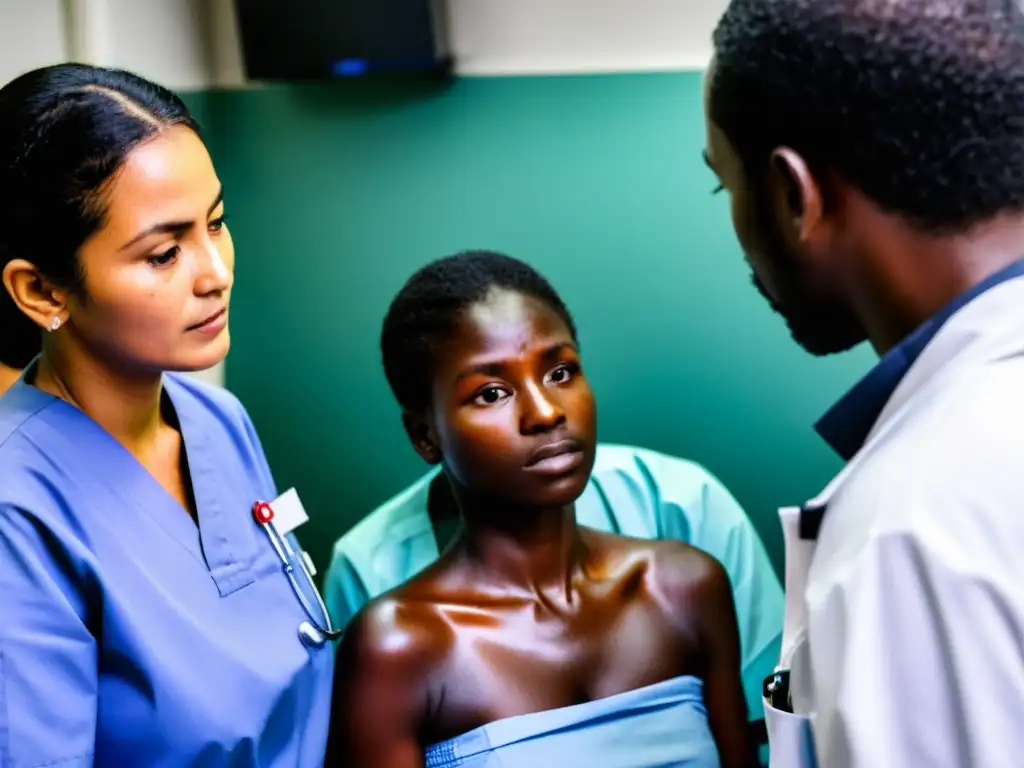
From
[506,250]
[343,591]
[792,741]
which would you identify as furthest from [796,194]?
[506,250]

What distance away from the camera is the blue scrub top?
0.90 meters

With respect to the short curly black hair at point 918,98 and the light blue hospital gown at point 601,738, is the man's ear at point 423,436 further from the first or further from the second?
the short curly black hair at point 918,98

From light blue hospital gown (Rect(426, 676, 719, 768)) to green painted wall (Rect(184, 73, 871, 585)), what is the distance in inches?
25.7

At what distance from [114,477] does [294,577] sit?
23 centimetres

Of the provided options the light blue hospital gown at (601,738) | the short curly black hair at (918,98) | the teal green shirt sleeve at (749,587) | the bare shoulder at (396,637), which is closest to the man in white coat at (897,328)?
the short curly black hair at (918,98)

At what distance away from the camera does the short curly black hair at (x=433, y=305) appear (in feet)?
4.00

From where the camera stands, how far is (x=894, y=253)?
81 cm

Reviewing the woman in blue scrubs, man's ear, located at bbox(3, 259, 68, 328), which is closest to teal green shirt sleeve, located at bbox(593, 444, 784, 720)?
the woman in blue scrubs

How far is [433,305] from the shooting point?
123 centimetres

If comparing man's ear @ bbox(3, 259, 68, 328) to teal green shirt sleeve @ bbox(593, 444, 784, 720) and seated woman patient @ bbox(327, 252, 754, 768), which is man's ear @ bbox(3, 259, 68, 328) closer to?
seated woman patient @ bbox(327, 252, 754, 768)

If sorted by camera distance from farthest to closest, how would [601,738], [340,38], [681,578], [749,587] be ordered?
[340,38] < [749,587] < [681,578] < [601,738]

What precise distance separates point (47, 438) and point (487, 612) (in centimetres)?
49

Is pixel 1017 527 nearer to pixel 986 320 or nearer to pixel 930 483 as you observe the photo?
pixel 930 483

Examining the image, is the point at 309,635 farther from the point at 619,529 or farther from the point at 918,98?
the point at 918,98
